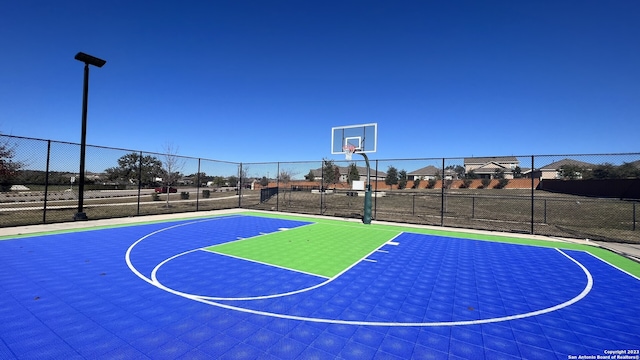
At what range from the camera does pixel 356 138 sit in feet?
50.5

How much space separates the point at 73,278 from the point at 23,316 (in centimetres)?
161

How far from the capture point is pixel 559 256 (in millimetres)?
8195

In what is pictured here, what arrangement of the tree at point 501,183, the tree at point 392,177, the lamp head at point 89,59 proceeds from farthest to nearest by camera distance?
the tree at point 392,177 < the tree at point 501,183 < the lamp head at point 89,59

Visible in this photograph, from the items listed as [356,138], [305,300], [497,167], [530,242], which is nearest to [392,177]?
[497,167]

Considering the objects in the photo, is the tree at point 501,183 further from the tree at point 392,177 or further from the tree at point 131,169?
the tree at point 131,169

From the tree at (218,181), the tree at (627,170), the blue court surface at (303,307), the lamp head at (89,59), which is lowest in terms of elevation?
the blue court surface at (303,307)

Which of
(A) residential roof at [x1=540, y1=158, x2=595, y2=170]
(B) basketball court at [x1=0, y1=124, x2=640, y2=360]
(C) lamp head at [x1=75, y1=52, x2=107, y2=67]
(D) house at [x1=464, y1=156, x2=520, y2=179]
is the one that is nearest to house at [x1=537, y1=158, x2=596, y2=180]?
(A) residential roof at [x1=540, y1=158, x2=595, y2=170]

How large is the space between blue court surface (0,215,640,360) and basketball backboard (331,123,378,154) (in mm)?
8229

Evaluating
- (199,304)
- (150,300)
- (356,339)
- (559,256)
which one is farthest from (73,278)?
(559,256)

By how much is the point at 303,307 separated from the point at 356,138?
475 inches

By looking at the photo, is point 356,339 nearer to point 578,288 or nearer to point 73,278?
point 578,288

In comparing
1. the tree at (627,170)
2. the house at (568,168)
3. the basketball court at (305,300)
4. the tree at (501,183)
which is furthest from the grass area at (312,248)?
the tree at (501,183)

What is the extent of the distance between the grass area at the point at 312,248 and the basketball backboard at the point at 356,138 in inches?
197

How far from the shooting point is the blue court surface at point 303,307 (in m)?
3.36
